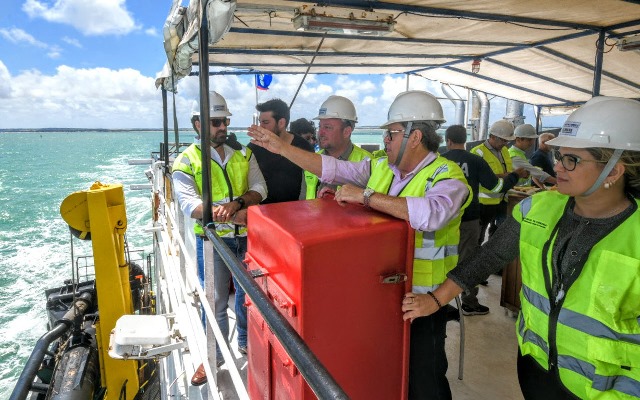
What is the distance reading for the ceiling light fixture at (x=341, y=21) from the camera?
3.63 metres

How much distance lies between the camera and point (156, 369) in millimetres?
6359

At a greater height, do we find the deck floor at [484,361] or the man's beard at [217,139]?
the man's beard at [217,139]

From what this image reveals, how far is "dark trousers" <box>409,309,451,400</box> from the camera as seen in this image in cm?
187

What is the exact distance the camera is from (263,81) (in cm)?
791

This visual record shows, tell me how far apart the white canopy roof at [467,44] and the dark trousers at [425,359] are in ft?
8.82

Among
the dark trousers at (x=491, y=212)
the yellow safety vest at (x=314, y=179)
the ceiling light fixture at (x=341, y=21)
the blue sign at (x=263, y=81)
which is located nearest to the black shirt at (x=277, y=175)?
the yellow safety vest at (x=314, y=179)

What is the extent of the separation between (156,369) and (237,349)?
4.11 m

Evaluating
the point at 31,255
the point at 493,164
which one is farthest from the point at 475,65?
the point at 31,255

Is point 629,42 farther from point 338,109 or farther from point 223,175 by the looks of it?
point 223,175

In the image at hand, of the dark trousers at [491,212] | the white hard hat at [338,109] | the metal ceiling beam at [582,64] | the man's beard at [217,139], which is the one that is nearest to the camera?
the man's beard at [217,139]

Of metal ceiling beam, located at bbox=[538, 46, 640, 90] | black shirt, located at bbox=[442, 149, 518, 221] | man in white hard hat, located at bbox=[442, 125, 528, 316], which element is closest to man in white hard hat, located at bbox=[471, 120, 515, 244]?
man in white hard hat, located at bbox=[442, 125, 528, 316]

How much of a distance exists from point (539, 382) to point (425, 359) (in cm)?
51

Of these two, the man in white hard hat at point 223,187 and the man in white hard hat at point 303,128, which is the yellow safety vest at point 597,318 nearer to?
the man in white hard hat at point 223,187

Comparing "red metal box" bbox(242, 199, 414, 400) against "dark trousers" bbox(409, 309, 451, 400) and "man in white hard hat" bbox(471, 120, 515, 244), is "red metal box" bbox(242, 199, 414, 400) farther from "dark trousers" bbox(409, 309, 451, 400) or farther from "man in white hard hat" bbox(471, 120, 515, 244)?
"man in white hard hat" bbox(471, 120, 515, 244)
